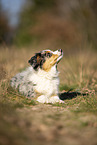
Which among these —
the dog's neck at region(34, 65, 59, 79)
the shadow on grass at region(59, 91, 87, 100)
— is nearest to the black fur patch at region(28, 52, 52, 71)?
the dog's neck at region(34, 65, 59, 79)

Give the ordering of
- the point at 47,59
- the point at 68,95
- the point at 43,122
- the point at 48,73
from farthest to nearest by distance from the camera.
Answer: the point at 68,95
the point at 48,73
the point at 47,59
the point at 43,122

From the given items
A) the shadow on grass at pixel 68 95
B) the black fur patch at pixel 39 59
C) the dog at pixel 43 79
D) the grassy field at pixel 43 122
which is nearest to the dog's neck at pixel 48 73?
the dog at pixel 43 79

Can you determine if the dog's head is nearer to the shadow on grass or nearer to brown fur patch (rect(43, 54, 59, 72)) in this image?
brown fur patch (rect(43, 54, 59, 72))

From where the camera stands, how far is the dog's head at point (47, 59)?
4961 mm

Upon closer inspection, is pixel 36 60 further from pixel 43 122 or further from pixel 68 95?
pixel 43 122

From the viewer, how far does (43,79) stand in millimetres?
5094

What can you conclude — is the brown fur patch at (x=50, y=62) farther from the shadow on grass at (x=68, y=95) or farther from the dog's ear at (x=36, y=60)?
the shadow on grass at (x=68, y=95)

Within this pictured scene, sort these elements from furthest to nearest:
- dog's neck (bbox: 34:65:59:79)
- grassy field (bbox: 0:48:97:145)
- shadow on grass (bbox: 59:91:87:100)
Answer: shadow on grass (bbox: 59:91:87:100), dog's neck (bbox: 34:65:59:79), grassy field (bbox: 0:48:97:145)

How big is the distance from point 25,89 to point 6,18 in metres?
12.8

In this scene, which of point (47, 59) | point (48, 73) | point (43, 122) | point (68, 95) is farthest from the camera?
point (68, 95)

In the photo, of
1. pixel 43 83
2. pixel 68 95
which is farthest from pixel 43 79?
pixel 68 95

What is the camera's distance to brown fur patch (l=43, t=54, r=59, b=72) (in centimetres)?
495

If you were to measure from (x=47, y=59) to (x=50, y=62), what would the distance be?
99 mm

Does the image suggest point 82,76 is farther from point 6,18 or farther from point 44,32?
point 44,32
